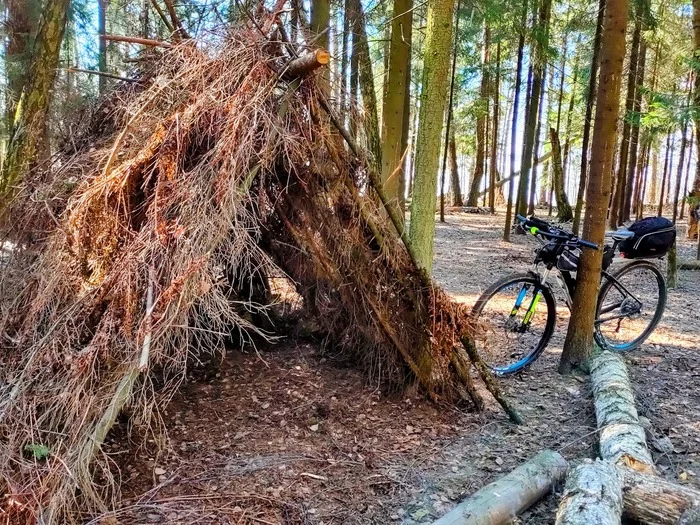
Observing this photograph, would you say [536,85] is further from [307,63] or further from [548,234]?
[307,63]

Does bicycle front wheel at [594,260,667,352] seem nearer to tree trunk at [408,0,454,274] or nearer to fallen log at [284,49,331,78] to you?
tree trunk at [408,0,454,274]

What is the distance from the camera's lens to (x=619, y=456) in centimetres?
290

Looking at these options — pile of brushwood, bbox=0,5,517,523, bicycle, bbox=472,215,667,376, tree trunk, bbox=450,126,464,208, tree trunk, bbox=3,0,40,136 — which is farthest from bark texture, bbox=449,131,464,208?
pile of brushwood, bbox=0,5,517,523

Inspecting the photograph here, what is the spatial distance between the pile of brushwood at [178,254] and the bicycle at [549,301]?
32.4 inches

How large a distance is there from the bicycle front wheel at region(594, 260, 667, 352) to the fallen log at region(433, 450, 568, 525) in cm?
211

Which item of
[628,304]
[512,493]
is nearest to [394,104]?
[628,304]

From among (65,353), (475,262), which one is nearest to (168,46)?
(65,353)

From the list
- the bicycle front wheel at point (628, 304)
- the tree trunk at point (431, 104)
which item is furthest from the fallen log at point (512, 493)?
the bicycle front wheel at point (628, 304)

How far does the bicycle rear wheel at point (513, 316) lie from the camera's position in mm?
4203

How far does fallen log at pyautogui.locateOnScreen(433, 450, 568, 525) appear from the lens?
2412 millimetres

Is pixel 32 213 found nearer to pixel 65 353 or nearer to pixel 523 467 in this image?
pixel 65 353

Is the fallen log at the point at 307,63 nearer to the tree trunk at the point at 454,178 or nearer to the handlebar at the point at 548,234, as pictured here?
the handlebar at the point at 548,234

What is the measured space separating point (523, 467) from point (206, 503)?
1.76 metres

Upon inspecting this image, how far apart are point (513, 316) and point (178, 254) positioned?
3078 millimetres
